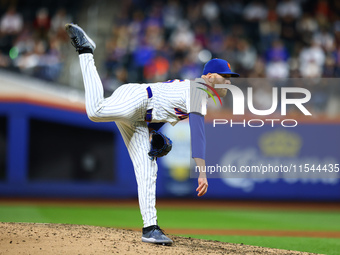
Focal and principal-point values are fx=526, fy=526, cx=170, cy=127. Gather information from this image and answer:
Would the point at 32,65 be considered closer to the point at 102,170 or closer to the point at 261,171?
the point at 102,170

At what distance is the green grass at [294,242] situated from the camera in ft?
18.7

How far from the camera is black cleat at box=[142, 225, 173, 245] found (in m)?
4.55

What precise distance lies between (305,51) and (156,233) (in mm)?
8269

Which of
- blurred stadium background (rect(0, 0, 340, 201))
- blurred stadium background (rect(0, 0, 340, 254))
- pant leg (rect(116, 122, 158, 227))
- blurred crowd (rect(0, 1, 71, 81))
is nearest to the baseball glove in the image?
pant leg (rect(116, 122, 158, 227))

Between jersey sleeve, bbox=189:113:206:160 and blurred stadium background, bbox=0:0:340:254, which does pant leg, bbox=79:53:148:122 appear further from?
blurred stadium background, bbox=0:0:340:254

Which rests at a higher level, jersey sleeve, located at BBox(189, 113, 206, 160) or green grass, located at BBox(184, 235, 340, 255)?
jersey sleeve, located at BBox(189, 113, 206, 160)

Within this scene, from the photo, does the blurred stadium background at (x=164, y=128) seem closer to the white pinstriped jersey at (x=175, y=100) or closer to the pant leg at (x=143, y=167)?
the pant leg at (x=143, y=167)

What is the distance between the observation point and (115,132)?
35.3ft

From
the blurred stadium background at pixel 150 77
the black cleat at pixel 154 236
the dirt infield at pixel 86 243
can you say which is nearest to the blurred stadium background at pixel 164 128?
the blurred stadium background at pixel 150 77

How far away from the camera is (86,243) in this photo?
4.34 metres

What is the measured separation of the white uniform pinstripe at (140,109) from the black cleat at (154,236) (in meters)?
0.05

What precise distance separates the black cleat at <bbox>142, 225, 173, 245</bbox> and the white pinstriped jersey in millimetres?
962

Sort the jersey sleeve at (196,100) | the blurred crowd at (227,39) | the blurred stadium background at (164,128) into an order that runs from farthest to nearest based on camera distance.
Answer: the blurred crowd at (227,39)
the blurred stadium background at (164,128)
the jersey sleeve at (196,100)

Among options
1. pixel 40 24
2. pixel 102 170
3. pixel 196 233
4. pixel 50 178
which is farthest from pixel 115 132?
pixel 196 233
